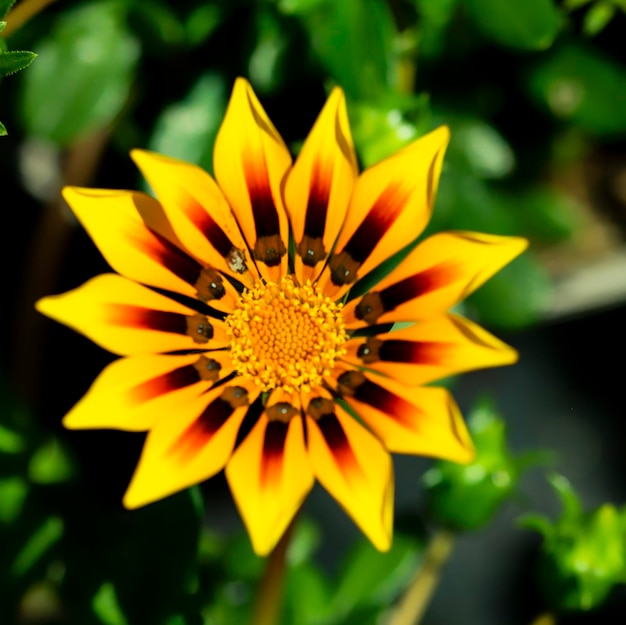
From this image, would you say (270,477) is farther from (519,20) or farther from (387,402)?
(519,20)

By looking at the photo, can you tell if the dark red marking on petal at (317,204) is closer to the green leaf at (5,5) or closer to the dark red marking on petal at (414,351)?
the dark red marking on petal at (414,351)

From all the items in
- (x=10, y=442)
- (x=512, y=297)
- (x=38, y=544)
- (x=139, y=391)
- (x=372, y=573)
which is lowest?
(x=372, y=573)

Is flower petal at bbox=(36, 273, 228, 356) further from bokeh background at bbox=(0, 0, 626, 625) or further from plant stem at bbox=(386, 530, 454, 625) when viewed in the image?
plant stem at bbox=(386, 530, 454, 625)

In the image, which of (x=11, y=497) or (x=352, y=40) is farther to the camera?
(x=11, y=497)

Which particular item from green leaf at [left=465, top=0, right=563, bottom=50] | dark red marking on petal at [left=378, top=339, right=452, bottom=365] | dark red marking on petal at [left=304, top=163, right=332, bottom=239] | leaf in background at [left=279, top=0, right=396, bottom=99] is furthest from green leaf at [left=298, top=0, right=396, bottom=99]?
dark red marking on petal at [left=378, top=339, right=452, bottom=365]

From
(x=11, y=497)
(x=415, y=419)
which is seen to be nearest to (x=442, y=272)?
(x=415, y=419)

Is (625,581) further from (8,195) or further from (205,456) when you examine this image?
(8,195)

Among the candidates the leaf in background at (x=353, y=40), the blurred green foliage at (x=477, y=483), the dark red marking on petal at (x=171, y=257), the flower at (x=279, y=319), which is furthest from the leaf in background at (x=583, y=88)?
the dark red marking on petal at (x=171, y=257)
